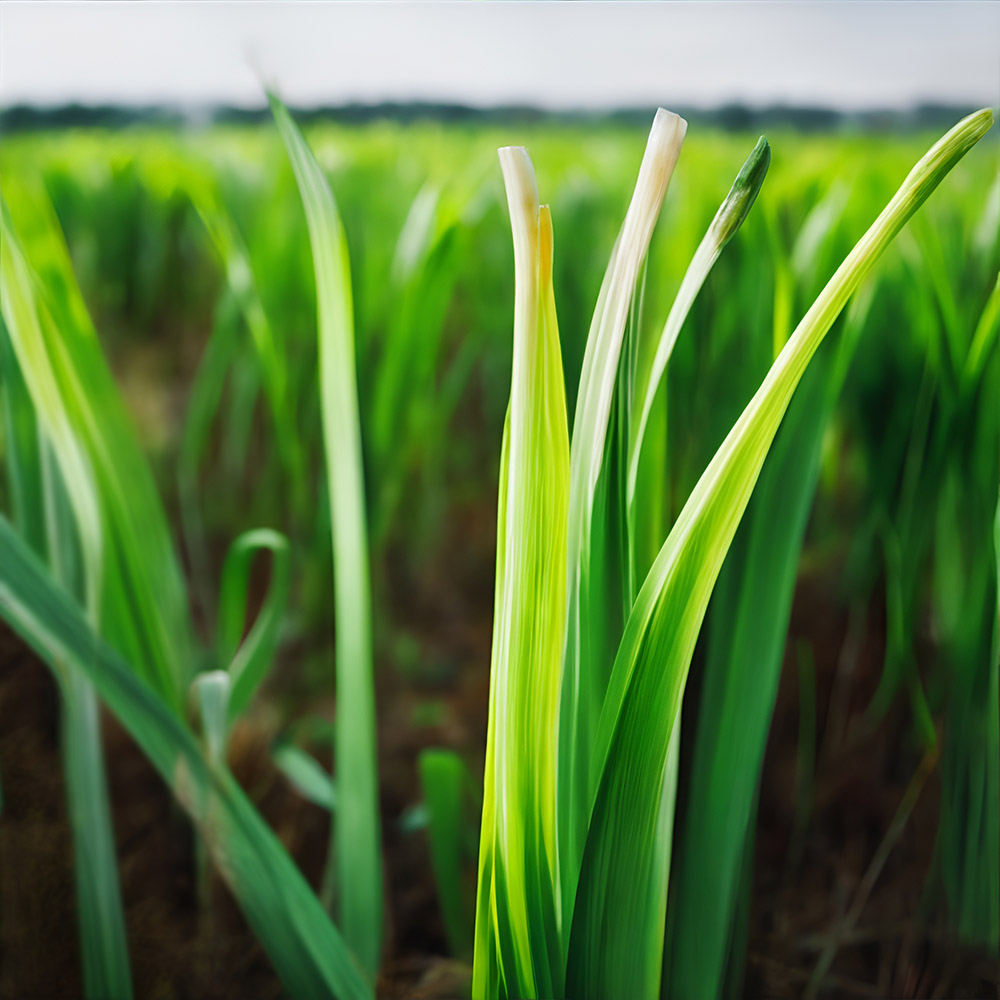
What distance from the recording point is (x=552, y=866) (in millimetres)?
245

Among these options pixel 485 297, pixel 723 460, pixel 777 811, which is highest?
pixel 485 297

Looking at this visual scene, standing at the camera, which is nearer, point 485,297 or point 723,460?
point 723,460

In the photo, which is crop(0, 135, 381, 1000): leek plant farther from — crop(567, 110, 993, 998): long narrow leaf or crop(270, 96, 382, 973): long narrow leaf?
crop(567, 110, 993, 998): long narrow leaf

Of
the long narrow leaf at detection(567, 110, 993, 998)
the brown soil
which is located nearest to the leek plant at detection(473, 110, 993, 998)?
the long narrow leaf at detection(567, 110, 993, 998)

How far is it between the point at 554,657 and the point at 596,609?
0.03 m

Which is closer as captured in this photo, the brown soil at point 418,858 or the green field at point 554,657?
the green field at point 554,657

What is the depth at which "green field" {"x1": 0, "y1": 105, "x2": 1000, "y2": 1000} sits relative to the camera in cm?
22

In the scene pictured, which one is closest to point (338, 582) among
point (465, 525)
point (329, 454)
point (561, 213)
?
point (329, 454)

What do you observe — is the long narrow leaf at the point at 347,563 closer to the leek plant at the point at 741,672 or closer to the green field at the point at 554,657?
the green field at the point at 554,657

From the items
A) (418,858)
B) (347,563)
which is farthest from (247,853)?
Answer: (418,858)

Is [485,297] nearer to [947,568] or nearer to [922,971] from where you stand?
[947,568]

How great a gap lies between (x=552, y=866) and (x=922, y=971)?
209 mm

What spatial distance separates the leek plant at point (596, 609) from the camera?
0.19m

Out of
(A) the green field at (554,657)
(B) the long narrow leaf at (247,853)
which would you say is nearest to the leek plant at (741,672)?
(A) the green field at (554,657)
